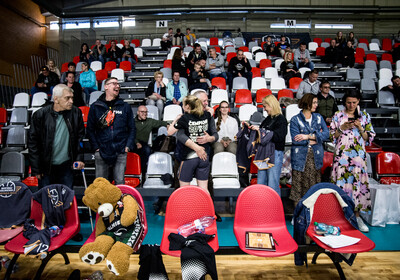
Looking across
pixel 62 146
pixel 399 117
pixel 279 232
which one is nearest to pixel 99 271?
pixel 62 146

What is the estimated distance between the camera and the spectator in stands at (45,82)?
612cm

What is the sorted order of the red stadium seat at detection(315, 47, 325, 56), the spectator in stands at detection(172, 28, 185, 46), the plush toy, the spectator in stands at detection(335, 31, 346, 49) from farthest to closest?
the spectator in stands at detection(172, 28, 185, 46) < the red stadium seat at detection(315, 47, 325, 56) < the spectator in stands at detection(335, 31, 346, 49) < the plush toy

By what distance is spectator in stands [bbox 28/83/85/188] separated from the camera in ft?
8.35

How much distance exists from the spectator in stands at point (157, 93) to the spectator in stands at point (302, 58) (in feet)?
14.2

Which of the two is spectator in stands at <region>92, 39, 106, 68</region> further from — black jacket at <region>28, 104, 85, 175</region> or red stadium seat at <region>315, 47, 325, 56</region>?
red stadium seat at <region>315, 47, 325, 56</region>

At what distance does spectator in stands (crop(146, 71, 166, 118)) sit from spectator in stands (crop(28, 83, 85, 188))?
2472mm

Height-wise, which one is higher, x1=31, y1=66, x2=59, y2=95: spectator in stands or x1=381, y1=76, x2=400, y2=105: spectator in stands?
x1=31, y1=66, x2=59, y2=95: spectator in stands

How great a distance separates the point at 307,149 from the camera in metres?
3.00

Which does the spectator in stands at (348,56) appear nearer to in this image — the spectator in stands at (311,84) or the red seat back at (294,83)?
the red seat back at (294,83)

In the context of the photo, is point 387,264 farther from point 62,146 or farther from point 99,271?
point 62,146

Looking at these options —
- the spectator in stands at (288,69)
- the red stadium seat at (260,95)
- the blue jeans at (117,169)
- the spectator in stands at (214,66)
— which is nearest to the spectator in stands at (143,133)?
the blue jeans at (117,169)

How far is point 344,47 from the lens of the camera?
312 inches

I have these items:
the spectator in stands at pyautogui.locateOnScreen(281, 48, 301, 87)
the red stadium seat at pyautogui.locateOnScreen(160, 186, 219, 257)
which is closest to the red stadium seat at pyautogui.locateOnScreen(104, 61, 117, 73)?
the spectator in stands at pyautogui.locateOnScreen(281, 48, 301, 87)

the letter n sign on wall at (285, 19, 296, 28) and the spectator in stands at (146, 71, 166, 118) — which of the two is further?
the letter n sign on wall at (285, 19, 296, 28)
